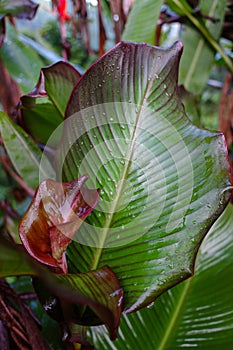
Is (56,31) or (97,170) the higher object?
(56,31)

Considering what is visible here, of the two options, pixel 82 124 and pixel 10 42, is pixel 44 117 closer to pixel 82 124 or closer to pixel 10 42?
A: pixel 82 124

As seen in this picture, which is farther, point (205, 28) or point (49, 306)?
point (205, 28)

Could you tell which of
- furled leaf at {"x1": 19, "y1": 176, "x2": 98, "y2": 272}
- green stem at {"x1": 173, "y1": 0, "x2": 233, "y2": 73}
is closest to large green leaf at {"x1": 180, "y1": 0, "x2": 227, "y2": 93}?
green stem at {"x1": 173, "y1": 0, "x2": 233, "y2": 73}

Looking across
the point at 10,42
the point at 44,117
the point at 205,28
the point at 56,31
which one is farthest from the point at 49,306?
the point at 56,31

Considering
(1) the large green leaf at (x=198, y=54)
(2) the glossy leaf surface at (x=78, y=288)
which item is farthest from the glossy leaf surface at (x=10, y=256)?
(1) the large green leaf at (x=198, y=54)

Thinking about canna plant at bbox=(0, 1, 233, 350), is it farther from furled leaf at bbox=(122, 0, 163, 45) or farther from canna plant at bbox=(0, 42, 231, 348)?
furled leaf at bbox=(122, 0, 163, 45)

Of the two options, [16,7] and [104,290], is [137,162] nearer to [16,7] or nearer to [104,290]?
[104,290]

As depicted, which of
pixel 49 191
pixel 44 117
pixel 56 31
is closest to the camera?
pixel 49 191
